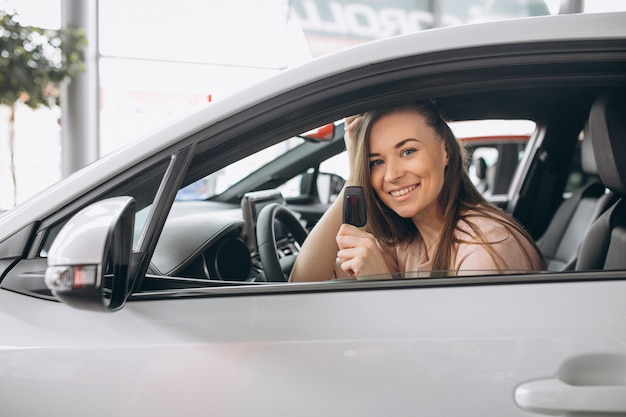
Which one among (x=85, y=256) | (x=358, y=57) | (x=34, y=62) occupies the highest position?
(x=34, y=62)

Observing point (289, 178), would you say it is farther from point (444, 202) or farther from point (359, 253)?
point (359, 253)

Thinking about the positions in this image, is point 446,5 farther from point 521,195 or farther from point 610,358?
point 610,358

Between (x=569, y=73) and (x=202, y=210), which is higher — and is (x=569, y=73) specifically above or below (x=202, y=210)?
above

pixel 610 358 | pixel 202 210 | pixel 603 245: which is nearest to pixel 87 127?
pixel 202 210

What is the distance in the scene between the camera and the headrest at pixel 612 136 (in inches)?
53.6

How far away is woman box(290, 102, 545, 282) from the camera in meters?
1.34

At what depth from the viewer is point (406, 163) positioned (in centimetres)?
146

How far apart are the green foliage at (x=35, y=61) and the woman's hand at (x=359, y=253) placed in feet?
18.4

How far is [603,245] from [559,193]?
151 centimetres

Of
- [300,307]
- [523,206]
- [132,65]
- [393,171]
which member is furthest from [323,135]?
[132,65]

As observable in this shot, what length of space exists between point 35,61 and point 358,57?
5.86m

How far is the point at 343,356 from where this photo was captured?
1.02m

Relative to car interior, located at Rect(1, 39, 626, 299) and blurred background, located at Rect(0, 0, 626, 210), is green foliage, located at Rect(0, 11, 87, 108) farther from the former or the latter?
car interior, located at Rect(1, 39, 626, 299)

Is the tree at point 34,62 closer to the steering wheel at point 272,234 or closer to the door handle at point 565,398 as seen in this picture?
the steering wheel at point 272,234
